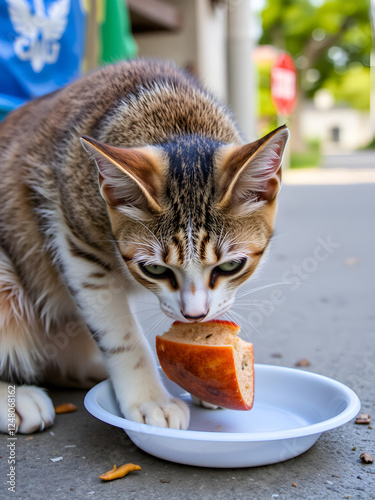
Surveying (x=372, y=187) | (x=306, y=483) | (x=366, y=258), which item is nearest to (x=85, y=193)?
(x=306, y=483)

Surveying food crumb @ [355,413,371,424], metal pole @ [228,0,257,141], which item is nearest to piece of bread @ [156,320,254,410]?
food crumb @ [355,413,371,424]

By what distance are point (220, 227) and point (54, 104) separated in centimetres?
95

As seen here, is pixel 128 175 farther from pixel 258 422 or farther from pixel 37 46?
pixel 37 46

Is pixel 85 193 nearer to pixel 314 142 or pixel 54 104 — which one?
pixel 54 104

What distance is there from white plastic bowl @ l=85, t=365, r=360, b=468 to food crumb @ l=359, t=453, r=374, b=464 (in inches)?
5.0

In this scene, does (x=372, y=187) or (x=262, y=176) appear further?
(x=372, y=187)

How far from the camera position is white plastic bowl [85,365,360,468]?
1445 mm

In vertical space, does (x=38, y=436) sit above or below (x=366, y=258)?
above

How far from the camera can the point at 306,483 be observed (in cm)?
152

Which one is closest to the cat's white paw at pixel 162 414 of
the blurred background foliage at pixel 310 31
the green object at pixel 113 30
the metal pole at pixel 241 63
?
the green object at pixel 113 30

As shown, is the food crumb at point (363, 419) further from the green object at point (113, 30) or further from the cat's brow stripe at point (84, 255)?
the green object at point (113, 30)

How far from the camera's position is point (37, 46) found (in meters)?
3.31

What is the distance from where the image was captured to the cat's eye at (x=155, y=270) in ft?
5.43

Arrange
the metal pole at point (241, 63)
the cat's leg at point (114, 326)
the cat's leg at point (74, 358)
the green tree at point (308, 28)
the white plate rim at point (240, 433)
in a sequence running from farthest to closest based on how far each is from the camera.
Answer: the green tree at point (308, 28) → the metal pole at point (241, 63) → the cat's leg at point (74, 358) → the cat's leg at point (114, 326) → the white plate rim at point (240, 433)
